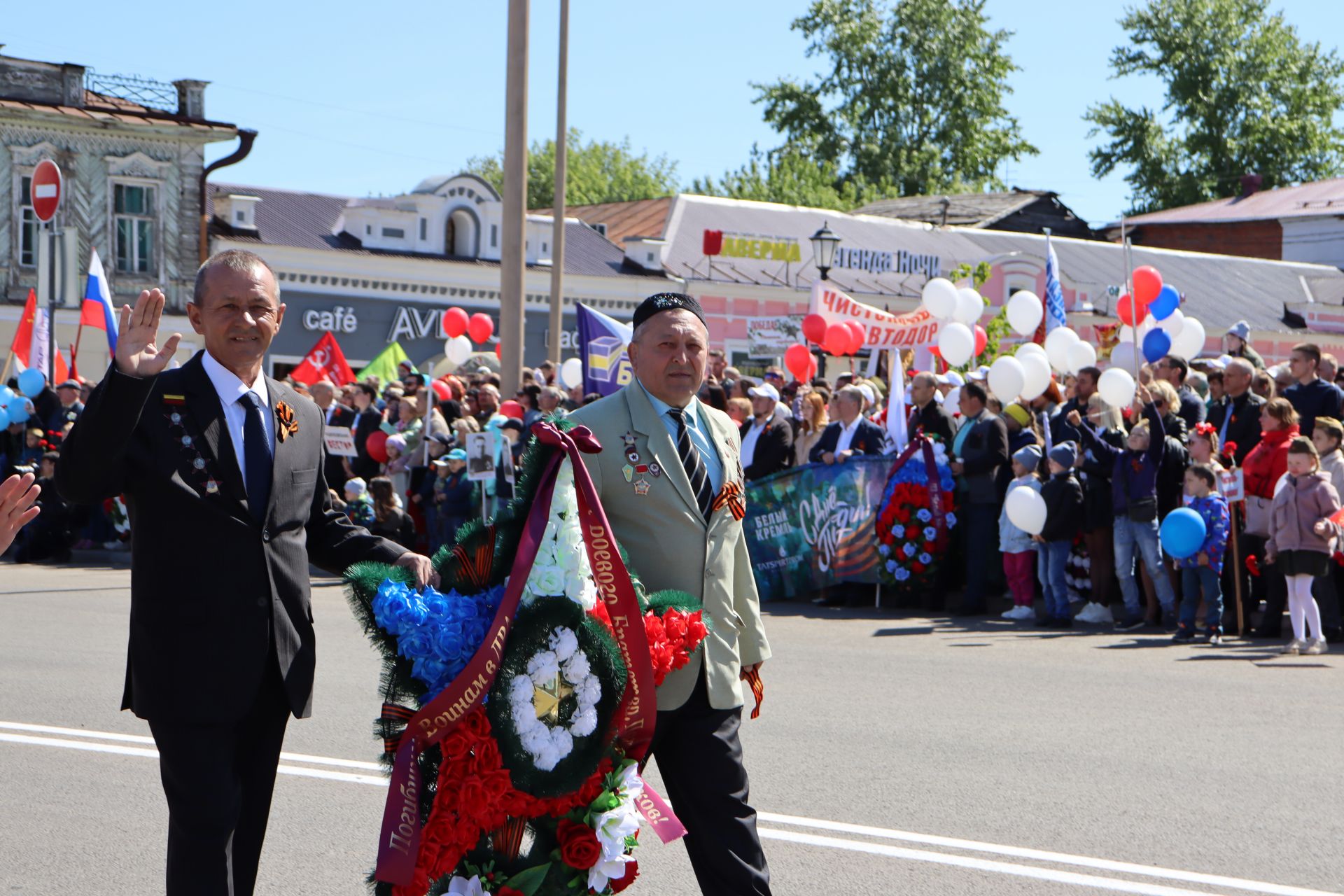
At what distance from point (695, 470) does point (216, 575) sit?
1339 mm

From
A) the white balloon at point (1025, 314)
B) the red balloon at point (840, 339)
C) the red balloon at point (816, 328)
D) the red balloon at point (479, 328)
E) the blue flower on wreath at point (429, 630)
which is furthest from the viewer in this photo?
the red balloon at point (479, 328)

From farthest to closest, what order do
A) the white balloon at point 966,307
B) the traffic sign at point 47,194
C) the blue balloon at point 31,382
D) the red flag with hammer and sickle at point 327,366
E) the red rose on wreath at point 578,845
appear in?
the red flag with hammer and sickle at point 327,366 → the blue balloon at point 31,382 → the traffic sign at point 47,194 → the white balloon at point 966,307 → the red rose on wreath at point 578,845

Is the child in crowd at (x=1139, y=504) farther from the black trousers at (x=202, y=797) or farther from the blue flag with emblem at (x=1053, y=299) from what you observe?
the black trousers at (x=202, y=797)

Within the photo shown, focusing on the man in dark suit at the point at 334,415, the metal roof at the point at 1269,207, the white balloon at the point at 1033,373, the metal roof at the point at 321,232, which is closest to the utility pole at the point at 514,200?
the man in dark suit at the point at 334,415

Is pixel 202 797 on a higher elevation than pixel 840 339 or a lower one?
lower

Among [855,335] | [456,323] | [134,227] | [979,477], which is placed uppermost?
[134,227]

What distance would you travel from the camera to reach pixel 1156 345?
51.7 feet

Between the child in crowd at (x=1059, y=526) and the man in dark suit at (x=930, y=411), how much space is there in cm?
155

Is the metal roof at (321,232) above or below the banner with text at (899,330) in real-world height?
above

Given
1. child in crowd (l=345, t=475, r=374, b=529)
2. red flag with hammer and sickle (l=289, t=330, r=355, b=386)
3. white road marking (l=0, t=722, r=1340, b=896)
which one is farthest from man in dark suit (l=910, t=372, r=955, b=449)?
red flag with hammer and sickle (l=289, t=330, r=355, b=386)

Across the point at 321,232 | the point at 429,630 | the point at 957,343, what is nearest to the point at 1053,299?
the point at 957,343

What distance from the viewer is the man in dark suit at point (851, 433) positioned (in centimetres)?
1470

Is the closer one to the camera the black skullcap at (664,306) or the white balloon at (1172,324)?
the black skullcap at (664,306)

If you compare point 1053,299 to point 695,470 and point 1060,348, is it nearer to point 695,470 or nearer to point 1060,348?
point 1060,348
